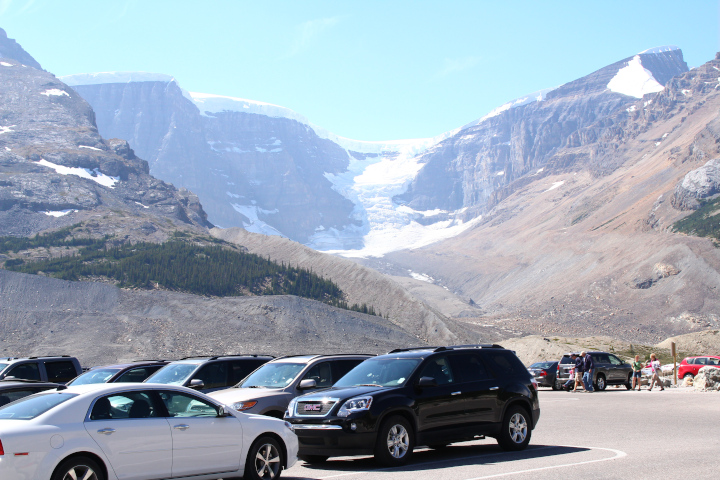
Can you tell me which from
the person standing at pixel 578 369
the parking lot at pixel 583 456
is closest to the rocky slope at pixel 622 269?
the person standing at pixel 578 369

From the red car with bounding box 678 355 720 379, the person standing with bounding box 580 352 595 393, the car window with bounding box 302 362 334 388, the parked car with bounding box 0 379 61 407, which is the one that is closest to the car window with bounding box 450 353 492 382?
the car window with bounding box 302 362 334 388

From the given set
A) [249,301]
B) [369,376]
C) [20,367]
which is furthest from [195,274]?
[369,376]

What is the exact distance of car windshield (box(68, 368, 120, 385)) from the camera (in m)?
16.7

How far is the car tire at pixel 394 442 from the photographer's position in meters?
10.7

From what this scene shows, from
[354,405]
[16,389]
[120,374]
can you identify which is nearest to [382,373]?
[354,405]

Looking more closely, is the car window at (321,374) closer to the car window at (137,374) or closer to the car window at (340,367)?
the car window at (340,367)

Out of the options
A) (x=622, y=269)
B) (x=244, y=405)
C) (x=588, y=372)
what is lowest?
(x=588, y=372)

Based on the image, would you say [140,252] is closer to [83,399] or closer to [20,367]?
[20,367]

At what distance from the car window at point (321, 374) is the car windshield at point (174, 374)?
2.90 m

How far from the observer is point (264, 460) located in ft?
32.1

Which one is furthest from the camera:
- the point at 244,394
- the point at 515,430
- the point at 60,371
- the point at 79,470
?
the point at 60,371

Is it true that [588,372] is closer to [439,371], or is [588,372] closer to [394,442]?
[439,371]

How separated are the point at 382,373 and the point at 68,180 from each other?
153 metres

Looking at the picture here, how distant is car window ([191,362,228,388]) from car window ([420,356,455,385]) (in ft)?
19.4
